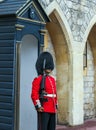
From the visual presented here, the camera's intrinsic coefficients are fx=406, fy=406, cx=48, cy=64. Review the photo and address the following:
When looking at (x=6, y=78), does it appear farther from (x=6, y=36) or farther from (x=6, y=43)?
(x=6, y=36)

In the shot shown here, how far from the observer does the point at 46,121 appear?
603 cm

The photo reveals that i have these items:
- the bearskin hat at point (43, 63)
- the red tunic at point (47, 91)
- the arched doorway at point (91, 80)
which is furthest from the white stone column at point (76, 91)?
the red tunic at point (47, 91)

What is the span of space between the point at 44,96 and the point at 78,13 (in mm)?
4535

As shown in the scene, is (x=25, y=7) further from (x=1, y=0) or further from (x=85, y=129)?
(x=85, y=129)

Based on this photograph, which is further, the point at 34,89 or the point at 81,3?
the point at 81,3

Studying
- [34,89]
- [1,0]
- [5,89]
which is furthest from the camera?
[1,0]

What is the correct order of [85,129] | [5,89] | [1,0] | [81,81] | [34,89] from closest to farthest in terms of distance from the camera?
[34,89] < [5,89] < [1,0] < [85,129] < [81,81]

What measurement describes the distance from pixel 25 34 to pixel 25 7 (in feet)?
1.41

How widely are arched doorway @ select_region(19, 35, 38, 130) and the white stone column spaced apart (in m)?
2.80

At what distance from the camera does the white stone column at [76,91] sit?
9.77 m

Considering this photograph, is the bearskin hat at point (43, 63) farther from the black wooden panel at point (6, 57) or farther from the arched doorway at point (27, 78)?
the arched doorway at point (27, 78)

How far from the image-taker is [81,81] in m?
10.1

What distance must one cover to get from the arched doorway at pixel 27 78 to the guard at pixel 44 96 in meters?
0.91

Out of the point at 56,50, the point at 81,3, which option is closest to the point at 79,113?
the point at 56,50
